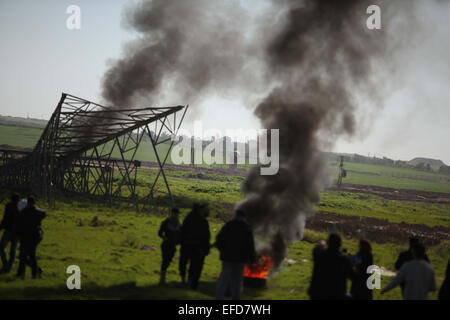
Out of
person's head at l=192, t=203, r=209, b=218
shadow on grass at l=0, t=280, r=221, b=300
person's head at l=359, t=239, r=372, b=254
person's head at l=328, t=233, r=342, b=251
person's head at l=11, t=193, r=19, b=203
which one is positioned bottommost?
shadow on grass at l=0, t=280, r=221, b=300

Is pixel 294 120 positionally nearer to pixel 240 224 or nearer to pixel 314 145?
pixel 314 145

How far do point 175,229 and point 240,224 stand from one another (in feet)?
8.22

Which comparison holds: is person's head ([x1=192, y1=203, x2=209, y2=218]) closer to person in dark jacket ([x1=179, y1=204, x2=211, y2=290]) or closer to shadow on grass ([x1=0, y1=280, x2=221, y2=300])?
person in dark jacket ([x1=179, y1=204, x2=211, y2=290])

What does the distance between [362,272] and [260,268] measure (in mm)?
3430

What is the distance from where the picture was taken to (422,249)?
6.34 metres

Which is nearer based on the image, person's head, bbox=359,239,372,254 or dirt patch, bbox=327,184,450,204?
person's head, bbox=359,239,372,254

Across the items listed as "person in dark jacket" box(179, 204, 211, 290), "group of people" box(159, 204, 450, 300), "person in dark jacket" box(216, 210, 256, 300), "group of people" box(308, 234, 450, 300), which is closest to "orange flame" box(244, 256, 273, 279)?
"person in dark jacket" box(179, 204, 211, 290)

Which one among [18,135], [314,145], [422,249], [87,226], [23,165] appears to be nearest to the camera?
[422,249]

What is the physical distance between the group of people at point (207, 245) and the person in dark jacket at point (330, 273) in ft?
5.10

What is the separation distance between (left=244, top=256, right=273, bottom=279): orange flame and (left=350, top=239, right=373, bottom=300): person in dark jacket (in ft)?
9.59

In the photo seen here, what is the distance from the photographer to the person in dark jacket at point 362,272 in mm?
7270

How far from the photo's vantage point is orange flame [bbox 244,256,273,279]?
1020 cm

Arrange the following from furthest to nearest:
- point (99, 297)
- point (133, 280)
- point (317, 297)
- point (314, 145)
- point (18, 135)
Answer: point (18, 135) → point (314, 145) → point (133, 280) → point (99, 297) → point (317, 297)

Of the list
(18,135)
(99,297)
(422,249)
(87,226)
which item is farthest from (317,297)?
(18,135)
